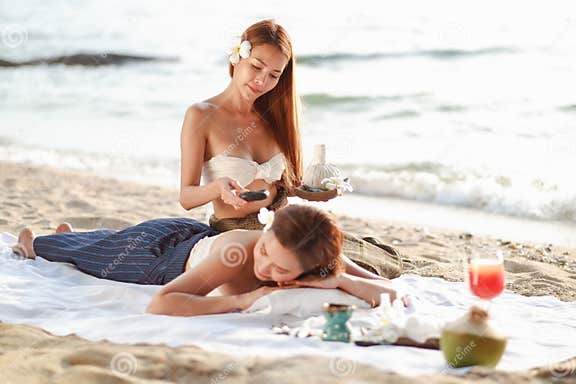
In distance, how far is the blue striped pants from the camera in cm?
415

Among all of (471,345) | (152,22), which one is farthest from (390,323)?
(152,22)

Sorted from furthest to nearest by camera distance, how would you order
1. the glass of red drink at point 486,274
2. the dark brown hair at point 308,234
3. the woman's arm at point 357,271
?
the woman's arm at point 357,271 < the dark brown hair at point 308,234 < the glass of red drink at point 486,274

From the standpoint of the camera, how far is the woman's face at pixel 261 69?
4.13 m

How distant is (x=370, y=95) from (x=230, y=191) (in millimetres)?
9191

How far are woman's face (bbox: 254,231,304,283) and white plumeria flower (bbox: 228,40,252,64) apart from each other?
45.3 inches

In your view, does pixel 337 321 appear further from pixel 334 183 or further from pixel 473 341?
pixel 334 183

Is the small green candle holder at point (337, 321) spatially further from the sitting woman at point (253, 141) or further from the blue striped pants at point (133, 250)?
the blue striped pants at point (133, 250)

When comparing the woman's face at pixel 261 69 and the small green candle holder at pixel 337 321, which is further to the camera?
the woman's face at pixel 261 69

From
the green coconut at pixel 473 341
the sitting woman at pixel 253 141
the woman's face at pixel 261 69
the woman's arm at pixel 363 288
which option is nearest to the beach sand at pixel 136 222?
the green coconut at pixel 473 341

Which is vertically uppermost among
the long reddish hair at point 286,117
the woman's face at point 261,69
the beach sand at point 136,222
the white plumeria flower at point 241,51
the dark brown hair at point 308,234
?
the white plumeria flower at point 241,51

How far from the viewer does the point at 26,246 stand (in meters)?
4.55

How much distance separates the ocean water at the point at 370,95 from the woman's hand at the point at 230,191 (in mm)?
802

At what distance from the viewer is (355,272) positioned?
385 cm

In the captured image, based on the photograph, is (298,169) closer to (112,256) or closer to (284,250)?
(112,256)
